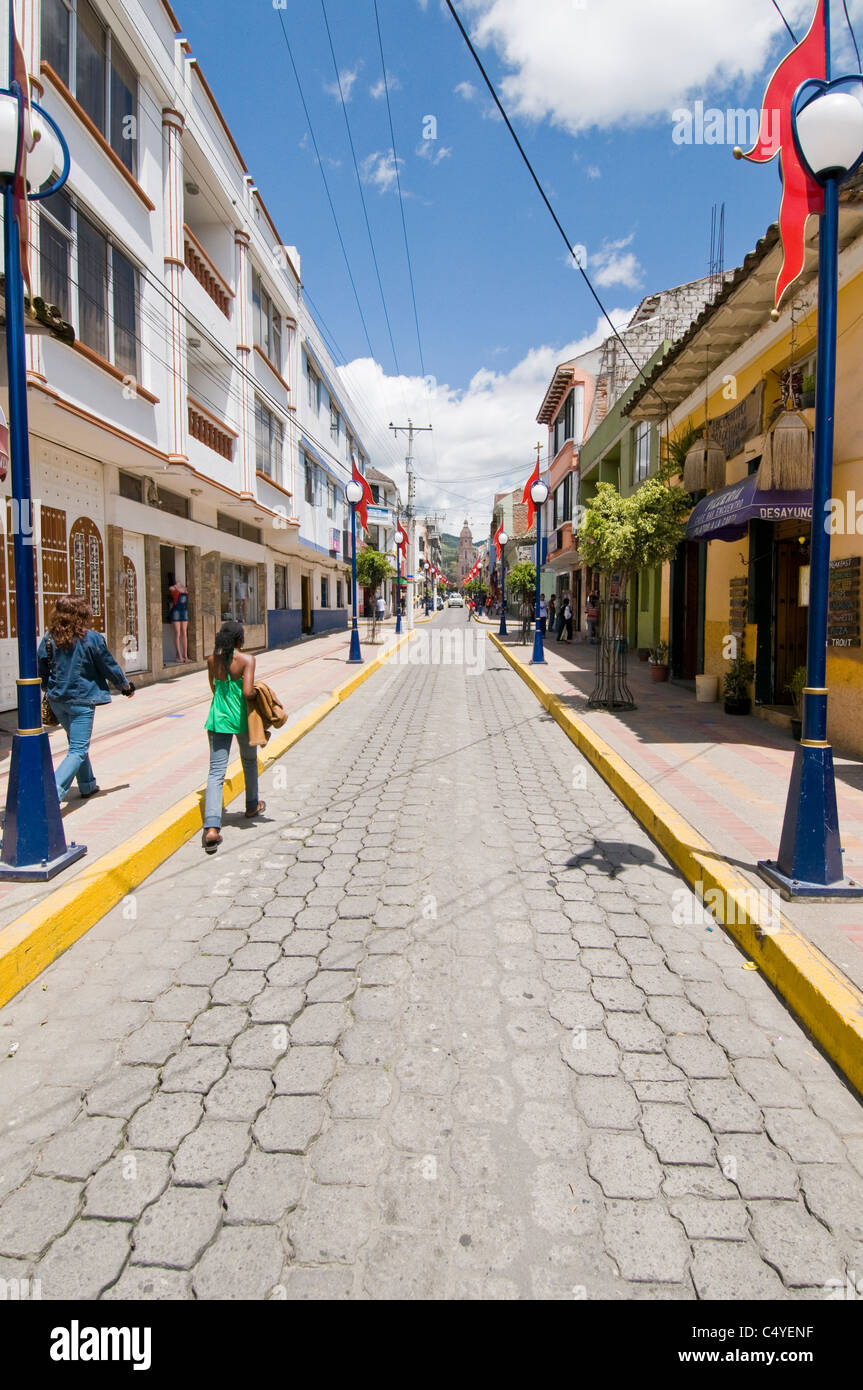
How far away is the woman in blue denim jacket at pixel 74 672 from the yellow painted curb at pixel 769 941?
159 inches

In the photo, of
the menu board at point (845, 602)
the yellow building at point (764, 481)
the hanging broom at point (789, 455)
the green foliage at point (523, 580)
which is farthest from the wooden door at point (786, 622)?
the green foliage at point (523, 580)

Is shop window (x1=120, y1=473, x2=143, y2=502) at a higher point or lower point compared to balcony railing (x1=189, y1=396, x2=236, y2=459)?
lower

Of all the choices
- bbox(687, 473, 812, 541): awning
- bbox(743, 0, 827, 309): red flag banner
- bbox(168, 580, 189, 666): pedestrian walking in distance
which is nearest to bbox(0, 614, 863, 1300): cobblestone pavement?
bbox(743, 0, 827, 309): red flag banner

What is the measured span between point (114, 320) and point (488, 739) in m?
9.00

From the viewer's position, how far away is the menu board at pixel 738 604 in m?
10.4

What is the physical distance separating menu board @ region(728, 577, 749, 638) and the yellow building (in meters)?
0.03

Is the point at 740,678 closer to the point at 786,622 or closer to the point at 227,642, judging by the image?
the point at 786,622

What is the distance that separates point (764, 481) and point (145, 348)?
1061 centimetres

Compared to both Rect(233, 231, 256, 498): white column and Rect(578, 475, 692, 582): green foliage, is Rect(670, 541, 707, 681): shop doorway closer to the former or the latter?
Rect(578, 475, 692, 582): green foliage

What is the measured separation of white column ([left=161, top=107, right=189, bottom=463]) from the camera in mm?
13688

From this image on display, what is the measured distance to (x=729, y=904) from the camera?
4035 millimetres

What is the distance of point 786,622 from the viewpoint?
32.9 ft

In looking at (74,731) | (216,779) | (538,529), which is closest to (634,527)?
(538,529)
